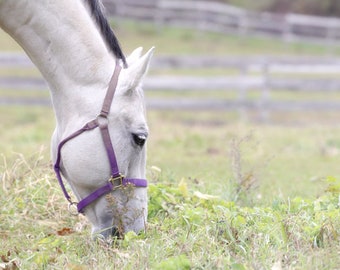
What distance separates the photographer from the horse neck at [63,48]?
4.14 metres

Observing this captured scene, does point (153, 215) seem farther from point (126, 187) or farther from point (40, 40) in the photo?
point (40, 40)

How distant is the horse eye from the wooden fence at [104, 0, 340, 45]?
2646 cm

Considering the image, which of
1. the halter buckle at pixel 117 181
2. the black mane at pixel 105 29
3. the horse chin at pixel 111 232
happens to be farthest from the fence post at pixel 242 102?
the halter buckle at pixel 117 181

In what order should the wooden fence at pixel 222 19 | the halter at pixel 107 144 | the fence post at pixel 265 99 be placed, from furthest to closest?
the wooden fence at pixel 222 19
the fence post at pixel 265 99
the halter at pixel 107 144

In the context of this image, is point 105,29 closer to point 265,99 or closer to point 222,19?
point 265,99

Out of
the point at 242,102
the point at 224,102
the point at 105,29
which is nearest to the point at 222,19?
the point at 224,102

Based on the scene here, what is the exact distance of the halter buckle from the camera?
4.06 m

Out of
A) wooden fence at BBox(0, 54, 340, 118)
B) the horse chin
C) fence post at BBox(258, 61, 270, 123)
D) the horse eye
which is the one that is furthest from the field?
wooden fence at BBox(0, 54, 340, 118)

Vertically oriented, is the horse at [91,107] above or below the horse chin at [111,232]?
above

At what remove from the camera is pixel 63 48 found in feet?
13.7

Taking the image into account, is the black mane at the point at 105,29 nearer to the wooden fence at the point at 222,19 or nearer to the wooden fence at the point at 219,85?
the wooden fence at the point at 219,85

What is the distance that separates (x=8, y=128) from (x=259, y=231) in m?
9.05

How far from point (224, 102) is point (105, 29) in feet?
35.2

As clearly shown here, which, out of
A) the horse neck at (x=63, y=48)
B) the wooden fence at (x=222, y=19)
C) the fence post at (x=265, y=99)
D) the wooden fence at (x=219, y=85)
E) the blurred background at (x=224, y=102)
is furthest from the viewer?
the wooden fence at (x=222, y=19)
